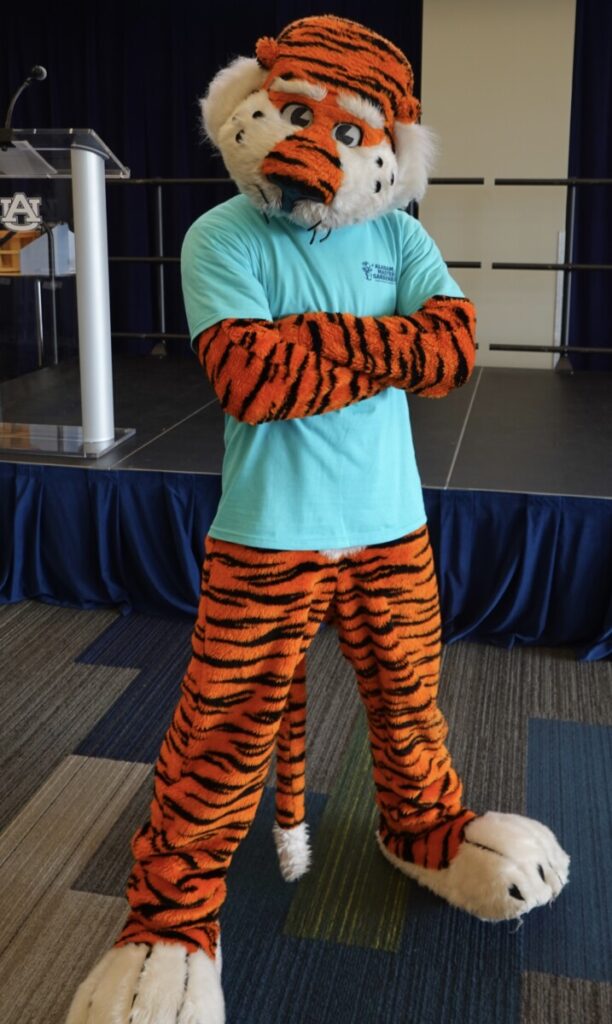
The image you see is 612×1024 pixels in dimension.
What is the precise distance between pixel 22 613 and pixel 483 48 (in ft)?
10.2

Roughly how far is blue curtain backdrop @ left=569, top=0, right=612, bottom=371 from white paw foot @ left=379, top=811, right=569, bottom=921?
11.7 ft

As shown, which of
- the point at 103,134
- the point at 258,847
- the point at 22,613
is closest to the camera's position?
the point at 258,847

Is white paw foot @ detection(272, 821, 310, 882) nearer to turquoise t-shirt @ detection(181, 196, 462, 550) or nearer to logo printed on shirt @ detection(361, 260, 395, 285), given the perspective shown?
turquoise t-shirt @ detection(181, 196, 462, 550)

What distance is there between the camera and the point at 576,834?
65.9 inches

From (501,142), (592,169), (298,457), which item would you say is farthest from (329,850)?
(592,169)

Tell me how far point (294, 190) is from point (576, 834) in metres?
1.11

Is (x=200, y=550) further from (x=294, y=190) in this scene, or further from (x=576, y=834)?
(x=294, y=190)

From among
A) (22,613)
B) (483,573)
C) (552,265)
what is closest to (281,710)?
(483,573)

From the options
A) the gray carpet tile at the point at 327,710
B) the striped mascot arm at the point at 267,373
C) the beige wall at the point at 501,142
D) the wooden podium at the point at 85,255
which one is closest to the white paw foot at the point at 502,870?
the gray carpet tile at the point at 327,710

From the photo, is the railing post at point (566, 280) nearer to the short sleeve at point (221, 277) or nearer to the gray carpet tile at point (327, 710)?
the gray carpet tile at point (327, 710)

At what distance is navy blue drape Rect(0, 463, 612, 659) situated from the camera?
2352 mm

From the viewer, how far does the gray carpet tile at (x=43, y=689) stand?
1.89 meters

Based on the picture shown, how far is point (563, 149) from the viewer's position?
14.3ft

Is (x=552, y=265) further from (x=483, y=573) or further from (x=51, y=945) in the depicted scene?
(x=51, y=945)
